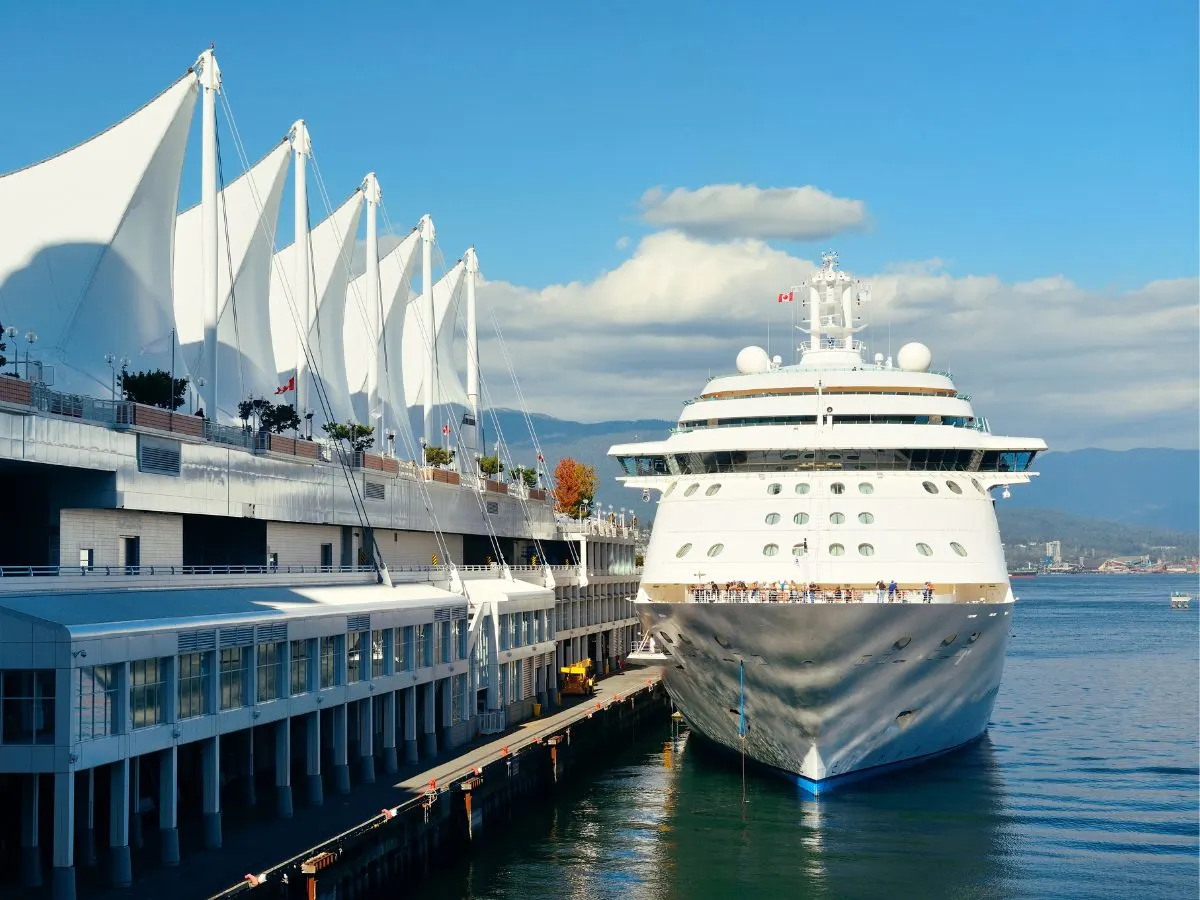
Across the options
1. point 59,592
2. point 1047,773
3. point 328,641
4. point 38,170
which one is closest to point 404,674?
point 328,641

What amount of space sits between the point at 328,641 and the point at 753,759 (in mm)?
15344

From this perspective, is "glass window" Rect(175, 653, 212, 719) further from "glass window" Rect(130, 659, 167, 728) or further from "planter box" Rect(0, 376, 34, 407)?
"planter box" Rect(0, 376, 34, 407)

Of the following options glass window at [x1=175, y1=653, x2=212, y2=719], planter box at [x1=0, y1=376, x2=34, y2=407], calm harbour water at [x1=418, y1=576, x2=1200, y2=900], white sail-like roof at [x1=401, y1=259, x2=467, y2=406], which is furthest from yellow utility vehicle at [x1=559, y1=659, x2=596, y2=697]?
planter box at [x1=0, y1=376, x2=34, y2=407]

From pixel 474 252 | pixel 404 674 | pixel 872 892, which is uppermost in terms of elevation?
pixel 474 252

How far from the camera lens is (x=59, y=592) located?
28.3 m

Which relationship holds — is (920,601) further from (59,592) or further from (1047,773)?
(59,592)

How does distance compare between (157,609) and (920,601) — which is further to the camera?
(920,601)

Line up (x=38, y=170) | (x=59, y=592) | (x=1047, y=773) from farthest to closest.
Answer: (x=1047, y=773) < (x=38, y=170) < (x=59, y=592)

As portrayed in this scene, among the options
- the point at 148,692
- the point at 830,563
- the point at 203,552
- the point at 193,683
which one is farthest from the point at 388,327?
the point at 148,692

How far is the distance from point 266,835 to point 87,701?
7.09 metres

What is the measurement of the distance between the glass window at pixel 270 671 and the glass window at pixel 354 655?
12.3 feet

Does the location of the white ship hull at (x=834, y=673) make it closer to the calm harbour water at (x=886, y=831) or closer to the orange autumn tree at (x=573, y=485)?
the calm harbour water at (x=886, y=831)

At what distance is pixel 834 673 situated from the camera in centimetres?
3875

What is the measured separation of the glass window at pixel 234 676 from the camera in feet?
99.3
